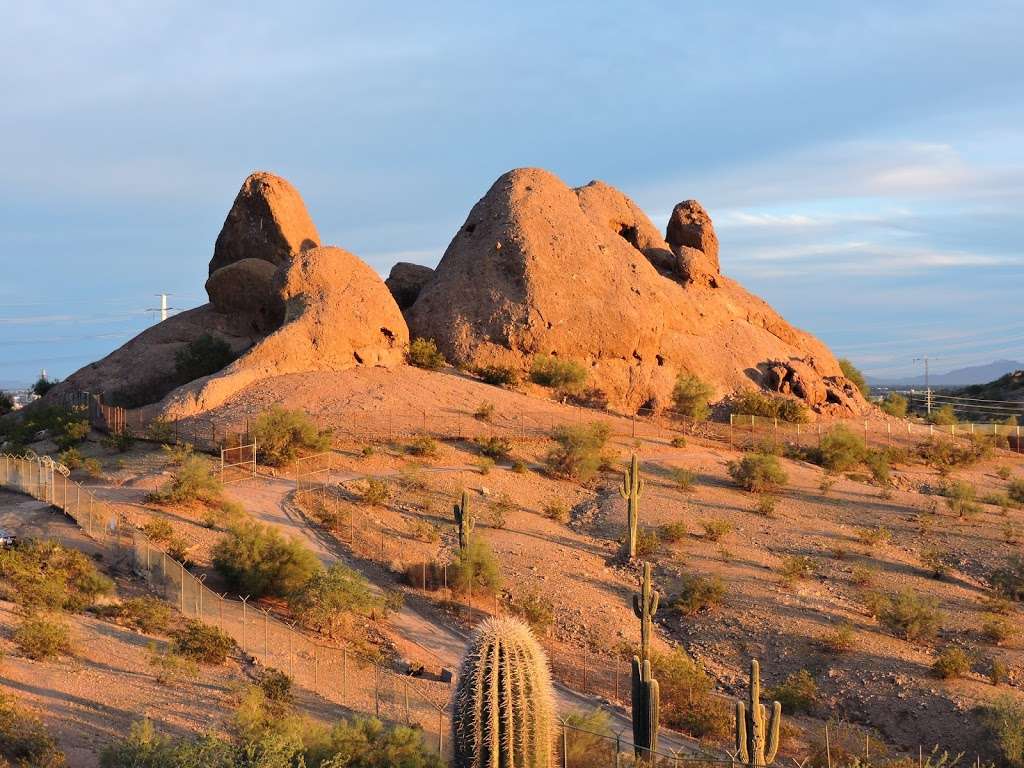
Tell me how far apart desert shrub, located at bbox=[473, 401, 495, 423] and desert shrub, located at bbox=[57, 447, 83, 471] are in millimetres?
11285

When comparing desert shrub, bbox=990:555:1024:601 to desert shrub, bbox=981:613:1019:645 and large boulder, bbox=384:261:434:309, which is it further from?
large boulder, bbox=384:261:434:309

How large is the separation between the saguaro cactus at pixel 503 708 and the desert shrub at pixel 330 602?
7.65 meters

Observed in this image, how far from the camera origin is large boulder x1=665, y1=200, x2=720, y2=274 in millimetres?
47969

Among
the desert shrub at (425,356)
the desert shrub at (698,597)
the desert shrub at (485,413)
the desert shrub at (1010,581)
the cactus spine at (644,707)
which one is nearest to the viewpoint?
the cactus spine at (644,707)

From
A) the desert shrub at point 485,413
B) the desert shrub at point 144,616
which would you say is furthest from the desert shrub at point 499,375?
the desert shrub at point 144,616

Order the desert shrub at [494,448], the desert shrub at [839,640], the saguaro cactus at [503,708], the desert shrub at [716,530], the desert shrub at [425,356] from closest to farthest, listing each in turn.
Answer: the saguaro cactus at [503,708] < the desert shrub at [839,640] < the desert shrub at [716,530] < the desert shrub at [494,448] < the desert shrub at [425,356]

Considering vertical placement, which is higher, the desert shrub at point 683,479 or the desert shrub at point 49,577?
the desert shrub at point 683,479

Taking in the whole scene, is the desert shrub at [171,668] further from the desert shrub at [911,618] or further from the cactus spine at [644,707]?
the desert shrub at [911,618]

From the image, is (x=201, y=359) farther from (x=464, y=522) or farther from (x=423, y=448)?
(x=464, y=522)

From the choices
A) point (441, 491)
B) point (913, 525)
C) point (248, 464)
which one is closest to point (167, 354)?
point (248, 464)

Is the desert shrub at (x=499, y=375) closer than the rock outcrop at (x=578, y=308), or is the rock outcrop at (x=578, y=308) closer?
the desert shrub at (x=499, y=375)

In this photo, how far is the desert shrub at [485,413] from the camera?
34031 millimetres

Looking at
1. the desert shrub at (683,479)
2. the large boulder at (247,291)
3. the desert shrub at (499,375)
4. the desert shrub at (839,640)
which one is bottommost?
the desert shrub at (839,640)

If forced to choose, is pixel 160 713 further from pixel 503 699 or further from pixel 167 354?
pixel 167 354
